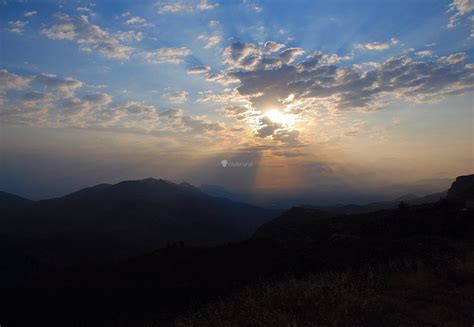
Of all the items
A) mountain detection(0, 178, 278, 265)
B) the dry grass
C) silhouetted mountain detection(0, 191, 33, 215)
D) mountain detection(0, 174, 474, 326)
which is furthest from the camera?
silhouetted mountain detection(0, 191, 33, 215)

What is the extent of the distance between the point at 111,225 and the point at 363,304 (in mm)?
131033

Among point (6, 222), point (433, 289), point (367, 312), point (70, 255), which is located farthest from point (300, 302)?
point (6, 222)

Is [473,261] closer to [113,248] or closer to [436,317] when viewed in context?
[436,317]

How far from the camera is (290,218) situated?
6625 cm

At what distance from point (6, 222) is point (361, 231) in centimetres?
14394

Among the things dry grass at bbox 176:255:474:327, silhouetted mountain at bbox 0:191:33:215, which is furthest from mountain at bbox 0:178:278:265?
dry grass at bbox 176:255:474:327

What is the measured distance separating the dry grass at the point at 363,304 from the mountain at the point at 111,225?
35.9m

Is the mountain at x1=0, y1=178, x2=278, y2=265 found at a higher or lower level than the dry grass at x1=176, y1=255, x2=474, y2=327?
lower

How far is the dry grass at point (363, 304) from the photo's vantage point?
5.68m

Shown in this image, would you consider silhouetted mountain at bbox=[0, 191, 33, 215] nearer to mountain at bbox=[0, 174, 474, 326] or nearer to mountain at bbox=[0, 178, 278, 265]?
mountain at bbox=[0, 178, 278, 265]

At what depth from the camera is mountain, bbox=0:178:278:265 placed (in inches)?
3100

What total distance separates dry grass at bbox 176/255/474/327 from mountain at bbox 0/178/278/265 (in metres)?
35.9

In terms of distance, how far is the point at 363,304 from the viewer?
6.12m

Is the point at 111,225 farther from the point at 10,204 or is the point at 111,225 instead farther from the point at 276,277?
the point at 276,277
